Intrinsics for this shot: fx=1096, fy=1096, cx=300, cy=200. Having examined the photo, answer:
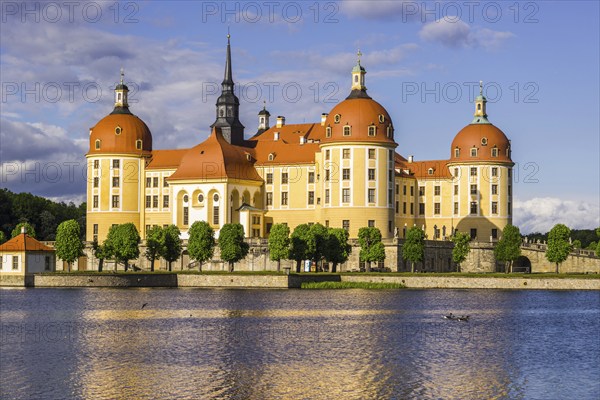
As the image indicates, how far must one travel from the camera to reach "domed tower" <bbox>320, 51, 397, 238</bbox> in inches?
4326

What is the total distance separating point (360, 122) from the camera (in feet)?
365

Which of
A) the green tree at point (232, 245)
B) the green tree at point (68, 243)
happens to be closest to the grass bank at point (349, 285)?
the green tree at point (232, 245)

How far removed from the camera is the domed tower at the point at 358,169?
110m

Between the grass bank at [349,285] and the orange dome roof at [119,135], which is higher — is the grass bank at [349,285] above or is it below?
below

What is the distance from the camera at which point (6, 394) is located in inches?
1368

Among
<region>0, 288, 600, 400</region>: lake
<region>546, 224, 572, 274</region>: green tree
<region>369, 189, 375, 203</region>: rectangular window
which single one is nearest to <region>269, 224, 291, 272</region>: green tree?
<region>369, 189, 375, 203</region>: rectangular window

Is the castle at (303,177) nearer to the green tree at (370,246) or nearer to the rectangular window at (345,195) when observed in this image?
the rectangular window at (345,195)

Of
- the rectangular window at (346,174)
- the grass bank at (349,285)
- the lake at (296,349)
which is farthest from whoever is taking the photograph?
the rectangular window at (346,174)

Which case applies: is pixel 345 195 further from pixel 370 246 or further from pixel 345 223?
pixel 370 246

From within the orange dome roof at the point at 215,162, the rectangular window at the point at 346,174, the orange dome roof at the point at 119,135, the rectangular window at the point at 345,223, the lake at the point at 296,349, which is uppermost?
the orange dome roof at the point at 119,135

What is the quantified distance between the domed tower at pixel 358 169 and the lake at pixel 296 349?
34038 mm

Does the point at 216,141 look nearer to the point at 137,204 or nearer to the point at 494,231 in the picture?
the point at 137,204

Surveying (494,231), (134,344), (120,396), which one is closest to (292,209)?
(494,231)

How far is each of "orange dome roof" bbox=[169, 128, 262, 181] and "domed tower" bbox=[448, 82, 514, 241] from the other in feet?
73.8
